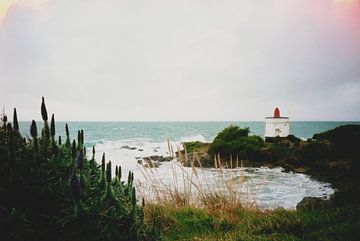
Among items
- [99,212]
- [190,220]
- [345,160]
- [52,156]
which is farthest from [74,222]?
[345,160]

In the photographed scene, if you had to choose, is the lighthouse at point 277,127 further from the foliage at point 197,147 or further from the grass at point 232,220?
the grass at point 232,220

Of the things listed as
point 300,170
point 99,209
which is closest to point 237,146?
point 300,170

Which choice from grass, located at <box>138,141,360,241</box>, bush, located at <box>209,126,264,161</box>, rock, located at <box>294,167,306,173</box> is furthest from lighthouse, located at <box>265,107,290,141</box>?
grass, located at <box>138,141,360,241</box>

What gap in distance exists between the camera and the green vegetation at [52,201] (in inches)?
88.1

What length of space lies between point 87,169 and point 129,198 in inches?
16.9

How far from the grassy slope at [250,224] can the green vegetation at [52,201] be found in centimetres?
264

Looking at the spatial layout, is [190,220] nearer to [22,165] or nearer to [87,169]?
[87,169]

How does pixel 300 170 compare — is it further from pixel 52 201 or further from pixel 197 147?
pixel 52 201

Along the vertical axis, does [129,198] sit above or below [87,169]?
below

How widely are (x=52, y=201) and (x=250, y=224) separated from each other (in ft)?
12.7

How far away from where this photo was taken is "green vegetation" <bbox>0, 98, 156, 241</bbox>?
7.34ft

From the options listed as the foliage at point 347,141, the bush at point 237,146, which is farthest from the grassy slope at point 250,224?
the bush at point 237,146

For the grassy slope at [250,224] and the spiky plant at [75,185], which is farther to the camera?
the grassy slope at [250,224]

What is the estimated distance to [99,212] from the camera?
2354 millimetres
